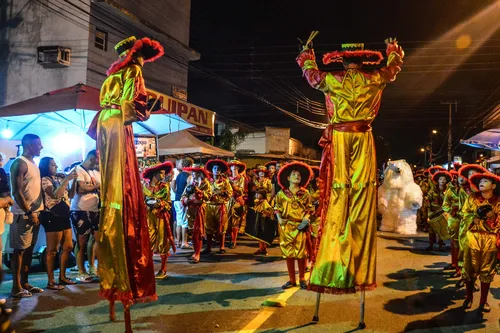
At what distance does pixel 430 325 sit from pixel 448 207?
3.77 m

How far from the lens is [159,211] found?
735cm

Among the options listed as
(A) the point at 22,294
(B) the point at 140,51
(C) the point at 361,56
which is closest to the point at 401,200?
(C) the point at 361,56

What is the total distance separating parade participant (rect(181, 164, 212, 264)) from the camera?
9.41m

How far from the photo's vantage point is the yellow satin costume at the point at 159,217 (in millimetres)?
→ 7246

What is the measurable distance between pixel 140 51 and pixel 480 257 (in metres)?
5.24

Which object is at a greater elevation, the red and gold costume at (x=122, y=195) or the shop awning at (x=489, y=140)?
the shop awning at (x=489, y=140)

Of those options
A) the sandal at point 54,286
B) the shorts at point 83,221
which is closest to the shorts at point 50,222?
the shorts at point 83,221

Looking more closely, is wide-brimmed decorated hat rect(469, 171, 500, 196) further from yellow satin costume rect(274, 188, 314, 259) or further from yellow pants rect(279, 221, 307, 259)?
yellow pants rect(279, 221, 307, 259)

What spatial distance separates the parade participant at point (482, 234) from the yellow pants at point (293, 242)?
7.76 ft

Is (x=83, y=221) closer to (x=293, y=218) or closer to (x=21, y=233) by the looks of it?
(x=21, y=233)

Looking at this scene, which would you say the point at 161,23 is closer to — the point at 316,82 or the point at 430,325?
the point at 316,82

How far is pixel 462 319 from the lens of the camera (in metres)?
5.52

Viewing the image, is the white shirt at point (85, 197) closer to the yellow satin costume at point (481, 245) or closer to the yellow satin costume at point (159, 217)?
the yellow satin costume at point (159, 217)

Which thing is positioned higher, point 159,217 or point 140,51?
point 140,51
